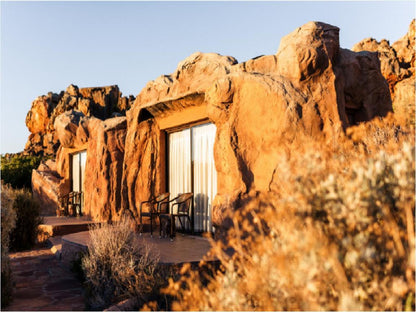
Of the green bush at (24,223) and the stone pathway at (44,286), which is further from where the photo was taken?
the green bush at (24,223)

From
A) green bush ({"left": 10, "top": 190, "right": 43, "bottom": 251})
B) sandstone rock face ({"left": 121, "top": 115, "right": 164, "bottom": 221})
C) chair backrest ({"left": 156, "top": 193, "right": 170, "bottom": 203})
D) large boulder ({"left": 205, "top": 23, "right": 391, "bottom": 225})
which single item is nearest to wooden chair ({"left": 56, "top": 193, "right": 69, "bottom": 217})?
green bush ({"left": 10, "top": 190, "right": 43, "bottom": 251})

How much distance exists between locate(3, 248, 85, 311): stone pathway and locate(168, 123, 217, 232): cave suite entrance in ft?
9.27

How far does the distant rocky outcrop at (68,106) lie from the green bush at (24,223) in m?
22.0

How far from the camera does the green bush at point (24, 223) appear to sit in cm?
923

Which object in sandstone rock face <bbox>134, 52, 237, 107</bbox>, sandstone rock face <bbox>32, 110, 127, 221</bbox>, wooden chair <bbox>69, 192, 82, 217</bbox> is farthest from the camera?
wooden chair <bbox>69, 192, 82, 217</bbox>

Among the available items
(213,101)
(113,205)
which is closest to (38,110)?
(113,205)

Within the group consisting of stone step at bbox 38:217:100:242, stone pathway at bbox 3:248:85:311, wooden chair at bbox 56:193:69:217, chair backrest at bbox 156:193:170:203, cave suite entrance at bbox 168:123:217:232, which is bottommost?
stone pathway at bbox 3:248:85:311

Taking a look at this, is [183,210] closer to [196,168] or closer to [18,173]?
[196,168]

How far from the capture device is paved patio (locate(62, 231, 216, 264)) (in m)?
5.53

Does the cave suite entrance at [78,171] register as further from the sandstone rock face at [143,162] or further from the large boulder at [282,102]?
the large boulder at [282,102]

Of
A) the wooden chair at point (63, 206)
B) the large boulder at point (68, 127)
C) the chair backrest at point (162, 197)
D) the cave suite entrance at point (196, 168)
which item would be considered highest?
the large boulder at point (68, 127)

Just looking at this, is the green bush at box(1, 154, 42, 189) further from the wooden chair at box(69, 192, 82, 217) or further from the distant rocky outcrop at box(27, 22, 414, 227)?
the distant rocky outcrop at box(27, 22, 414, 227)

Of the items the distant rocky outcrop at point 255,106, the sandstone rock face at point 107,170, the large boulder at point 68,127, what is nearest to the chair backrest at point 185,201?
the distant rocky outcrop at point 255,106

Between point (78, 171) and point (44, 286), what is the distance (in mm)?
9585
